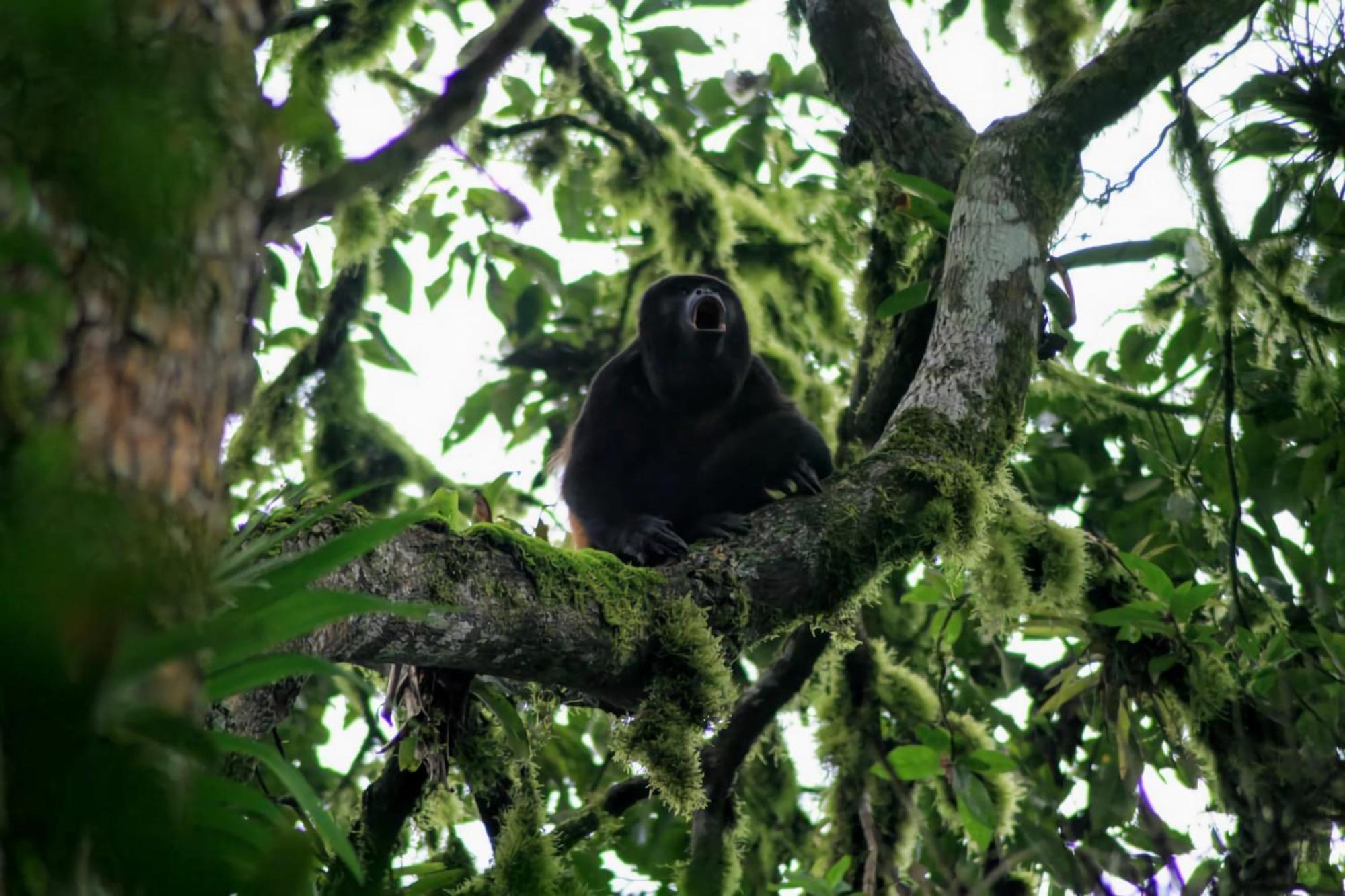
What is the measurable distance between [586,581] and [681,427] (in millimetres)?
2329

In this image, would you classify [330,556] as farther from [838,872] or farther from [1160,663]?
[1160,663]

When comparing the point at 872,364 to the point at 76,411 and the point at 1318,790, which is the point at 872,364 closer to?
the point at 1318,790

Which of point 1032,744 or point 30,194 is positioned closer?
point 30,194

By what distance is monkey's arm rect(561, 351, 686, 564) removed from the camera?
13.9ft

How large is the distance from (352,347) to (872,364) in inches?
94.9

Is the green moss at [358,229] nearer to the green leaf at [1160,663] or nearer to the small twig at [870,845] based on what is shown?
the small twig at [870,845]

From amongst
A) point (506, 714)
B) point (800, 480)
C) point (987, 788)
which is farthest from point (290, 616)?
point (987, 788)

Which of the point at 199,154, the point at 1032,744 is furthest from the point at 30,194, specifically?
the point at 1032,744

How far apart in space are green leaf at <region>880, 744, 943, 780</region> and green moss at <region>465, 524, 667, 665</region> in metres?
1.42

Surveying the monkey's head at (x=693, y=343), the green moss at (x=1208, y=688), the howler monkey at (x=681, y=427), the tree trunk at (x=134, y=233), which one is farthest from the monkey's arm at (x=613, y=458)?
the tree trunk at (x=134, y=233)

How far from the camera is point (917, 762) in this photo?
3.66 m

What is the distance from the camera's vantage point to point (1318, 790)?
7.38ft

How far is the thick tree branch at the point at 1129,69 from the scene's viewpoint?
11.3ft

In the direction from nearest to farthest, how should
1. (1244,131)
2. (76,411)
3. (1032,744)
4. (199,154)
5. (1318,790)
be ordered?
A: (199,154) < (76,411) < (1318,790) < (1244,131) < (1032,744)
